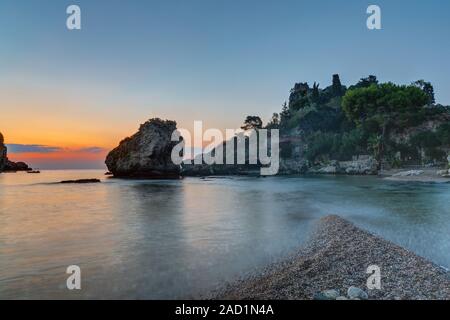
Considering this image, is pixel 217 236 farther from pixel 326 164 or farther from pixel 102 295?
pixel 326 164

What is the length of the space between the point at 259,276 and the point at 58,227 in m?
14.5

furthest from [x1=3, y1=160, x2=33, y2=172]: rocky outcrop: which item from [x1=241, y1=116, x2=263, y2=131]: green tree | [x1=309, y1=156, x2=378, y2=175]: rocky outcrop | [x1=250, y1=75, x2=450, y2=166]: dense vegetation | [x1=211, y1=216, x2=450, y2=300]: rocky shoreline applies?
[x1=211, y1=216, x2=450, y2=300]: rocky shoreline

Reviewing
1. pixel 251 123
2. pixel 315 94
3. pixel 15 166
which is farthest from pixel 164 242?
pixel 15 166

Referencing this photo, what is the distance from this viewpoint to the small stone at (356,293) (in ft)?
22.1

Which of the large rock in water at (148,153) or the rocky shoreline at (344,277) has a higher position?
the large rock in water at (148,153)

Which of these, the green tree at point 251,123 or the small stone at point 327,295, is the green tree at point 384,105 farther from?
the small stone at point 327,295

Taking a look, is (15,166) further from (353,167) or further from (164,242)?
(164,242)

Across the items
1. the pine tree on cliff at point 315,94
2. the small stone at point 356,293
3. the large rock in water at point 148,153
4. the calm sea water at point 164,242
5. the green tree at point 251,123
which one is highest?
the pine tree on cliff at point 315,94

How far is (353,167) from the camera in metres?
87.2

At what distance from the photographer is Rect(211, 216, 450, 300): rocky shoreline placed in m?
7.04

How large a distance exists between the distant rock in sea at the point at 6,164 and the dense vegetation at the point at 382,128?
9654 cm

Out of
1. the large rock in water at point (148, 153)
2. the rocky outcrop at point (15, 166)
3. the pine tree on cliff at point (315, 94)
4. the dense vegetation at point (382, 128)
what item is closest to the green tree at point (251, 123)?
the dense vegetation at point (382, 128)

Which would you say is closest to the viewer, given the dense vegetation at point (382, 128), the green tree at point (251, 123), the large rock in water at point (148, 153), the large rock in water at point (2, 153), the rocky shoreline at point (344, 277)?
the rocky shoreline at point (344, 277)

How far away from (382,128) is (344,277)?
98.9m
